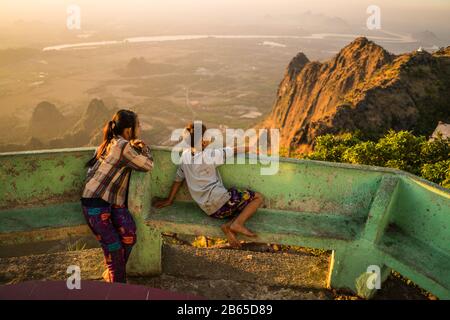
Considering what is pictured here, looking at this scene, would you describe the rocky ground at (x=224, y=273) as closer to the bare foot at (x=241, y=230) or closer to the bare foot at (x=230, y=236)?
the bare foot at (x=230, y=236)

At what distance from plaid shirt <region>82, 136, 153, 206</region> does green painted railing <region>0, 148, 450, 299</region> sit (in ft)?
0.67

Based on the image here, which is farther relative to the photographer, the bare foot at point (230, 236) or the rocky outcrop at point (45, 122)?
the rocky outcrop at point (45, 122)

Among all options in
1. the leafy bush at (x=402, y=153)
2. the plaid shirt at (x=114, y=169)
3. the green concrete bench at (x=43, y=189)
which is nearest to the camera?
the plaid shirt at (x=114, y=169)

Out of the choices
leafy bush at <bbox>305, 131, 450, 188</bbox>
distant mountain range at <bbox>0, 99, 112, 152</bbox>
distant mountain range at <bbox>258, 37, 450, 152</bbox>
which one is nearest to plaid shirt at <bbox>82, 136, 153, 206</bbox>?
leafy bush at <bbox>305, 131, 450, 188</bbox>

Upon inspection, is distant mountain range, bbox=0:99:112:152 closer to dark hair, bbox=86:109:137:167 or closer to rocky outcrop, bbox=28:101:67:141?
rocky outcrop, bbox=28:101:67:141

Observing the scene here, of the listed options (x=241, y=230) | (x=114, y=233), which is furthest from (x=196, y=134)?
(x=114, y=233)

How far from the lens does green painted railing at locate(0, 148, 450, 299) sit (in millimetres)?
3898

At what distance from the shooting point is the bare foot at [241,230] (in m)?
4.00

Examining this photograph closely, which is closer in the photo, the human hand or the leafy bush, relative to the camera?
the human hand

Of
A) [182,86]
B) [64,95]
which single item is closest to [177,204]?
[64,95]

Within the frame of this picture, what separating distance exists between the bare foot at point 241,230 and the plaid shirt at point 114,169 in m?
1.04

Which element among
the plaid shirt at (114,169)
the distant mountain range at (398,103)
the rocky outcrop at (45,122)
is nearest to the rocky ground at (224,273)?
the plaid shirt at (114,169)

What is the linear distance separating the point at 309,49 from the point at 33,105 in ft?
470

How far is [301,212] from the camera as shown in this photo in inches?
176
